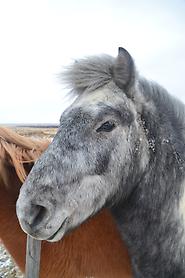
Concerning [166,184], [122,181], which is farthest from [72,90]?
[166,184]

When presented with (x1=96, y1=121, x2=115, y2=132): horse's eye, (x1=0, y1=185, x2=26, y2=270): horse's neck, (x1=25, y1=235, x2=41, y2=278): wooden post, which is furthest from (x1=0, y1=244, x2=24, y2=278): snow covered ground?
(x1=96, y1=121, x2=115, y2=132): horse's eye

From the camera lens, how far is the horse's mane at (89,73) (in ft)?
9.22

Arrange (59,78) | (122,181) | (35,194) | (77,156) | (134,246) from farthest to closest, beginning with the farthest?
(59,78) < (134,246) < (122,181) < (77,156) < (35,194)

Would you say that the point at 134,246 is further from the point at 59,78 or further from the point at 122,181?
the point at 59,78

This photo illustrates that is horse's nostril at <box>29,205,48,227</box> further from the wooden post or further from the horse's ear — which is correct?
the horse's ear

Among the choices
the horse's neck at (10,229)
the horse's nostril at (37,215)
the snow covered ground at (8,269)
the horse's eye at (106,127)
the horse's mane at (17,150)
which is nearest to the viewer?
the horse's nostril at (37,215)

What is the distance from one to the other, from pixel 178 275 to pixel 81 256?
0.88 m

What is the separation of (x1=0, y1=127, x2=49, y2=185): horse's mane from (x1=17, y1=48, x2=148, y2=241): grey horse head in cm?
59

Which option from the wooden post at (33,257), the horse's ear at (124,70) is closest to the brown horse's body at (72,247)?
the wooden post at (33,257)

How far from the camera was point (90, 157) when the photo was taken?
247 cm

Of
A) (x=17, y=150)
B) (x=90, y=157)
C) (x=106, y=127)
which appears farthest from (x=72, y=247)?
(x=106, y=127)

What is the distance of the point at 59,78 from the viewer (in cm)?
307

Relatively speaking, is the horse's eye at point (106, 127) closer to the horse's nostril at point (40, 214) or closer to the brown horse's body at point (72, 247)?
the horse's nostril at point (40, 214)

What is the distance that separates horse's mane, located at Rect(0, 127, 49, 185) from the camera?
300cm
